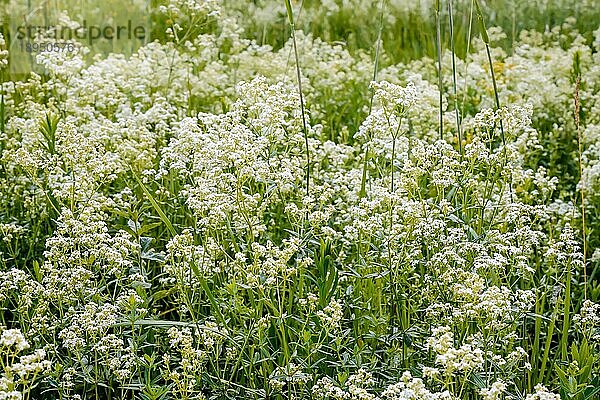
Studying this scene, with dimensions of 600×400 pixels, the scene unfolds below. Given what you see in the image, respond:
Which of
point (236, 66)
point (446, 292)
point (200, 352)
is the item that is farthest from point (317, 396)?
point (236, 66)

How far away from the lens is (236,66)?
5.76 m

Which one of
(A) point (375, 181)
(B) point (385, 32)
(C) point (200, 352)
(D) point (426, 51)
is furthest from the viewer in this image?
(B) point (385, 32)

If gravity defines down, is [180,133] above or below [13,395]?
above

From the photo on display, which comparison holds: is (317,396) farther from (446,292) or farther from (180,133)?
(180,133)

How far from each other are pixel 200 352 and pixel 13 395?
68 centimetres

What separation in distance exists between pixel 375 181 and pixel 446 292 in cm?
96

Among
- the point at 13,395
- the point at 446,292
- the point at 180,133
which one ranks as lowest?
the point at 446,292

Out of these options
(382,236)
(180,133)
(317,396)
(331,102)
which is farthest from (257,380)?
(331,102)

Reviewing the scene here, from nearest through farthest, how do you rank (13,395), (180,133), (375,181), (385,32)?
1. (13,395)
2. (180,133)
3. (375,181)
4. (385,32)

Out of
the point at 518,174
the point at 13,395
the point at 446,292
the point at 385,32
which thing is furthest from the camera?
the point at 385,32

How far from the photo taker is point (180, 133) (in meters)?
3.20

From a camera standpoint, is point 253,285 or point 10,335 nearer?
point 10,335

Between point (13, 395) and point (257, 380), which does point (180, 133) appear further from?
point (13, 395)

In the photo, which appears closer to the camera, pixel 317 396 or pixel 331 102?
pixel 317 396
